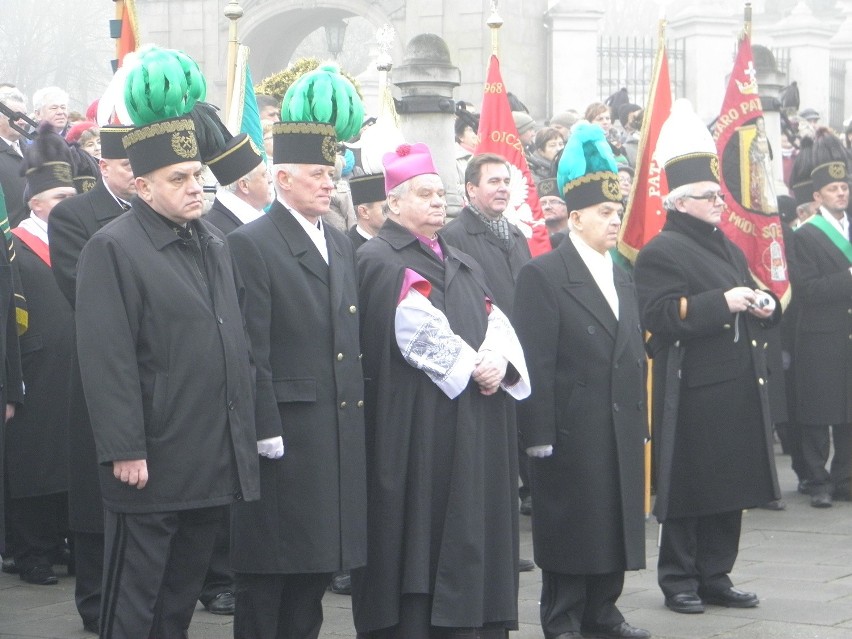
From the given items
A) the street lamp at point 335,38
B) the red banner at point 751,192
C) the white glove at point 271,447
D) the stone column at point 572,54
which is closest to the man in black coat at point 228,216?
the white glove at point 271,447

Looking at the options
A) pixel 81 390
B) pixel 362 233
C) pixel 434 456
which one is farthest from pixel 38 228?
pixel 434 456

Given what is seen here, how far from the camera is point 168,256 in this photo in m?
5.48

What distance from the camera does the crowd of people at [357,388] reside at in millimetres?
5371

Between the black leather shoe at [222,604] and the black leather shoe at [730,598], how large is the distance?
2.17m

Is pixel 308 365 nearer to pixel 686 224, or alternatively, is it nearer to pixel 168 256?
pixel 168 256

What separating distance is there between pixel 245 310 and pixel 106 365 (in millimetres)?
713

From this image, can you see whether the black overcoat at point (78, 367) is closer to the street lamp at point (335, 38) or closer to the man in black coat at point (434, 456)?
the man in black coat at point (434, 456)

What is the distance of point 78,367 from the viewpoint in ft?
21.2

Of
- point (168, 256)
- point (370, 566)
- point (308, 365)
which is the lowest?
point (370, 566)

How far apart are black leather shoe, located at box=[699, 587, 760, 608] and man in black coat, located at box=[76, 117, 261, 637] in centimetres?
→ 276

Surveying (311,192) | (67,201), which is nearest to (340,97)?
(311,192)

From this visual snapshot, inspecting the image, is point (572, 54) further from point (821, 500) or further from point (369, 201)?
point (369, 201)

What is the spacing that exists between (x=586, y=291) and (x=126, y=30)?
3065mm

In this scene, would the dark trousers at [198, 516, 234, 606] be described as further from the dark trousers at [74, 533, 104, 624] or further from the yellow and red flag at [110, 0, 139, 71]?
the yellow and red flag at [110, 0, 139, 71]
